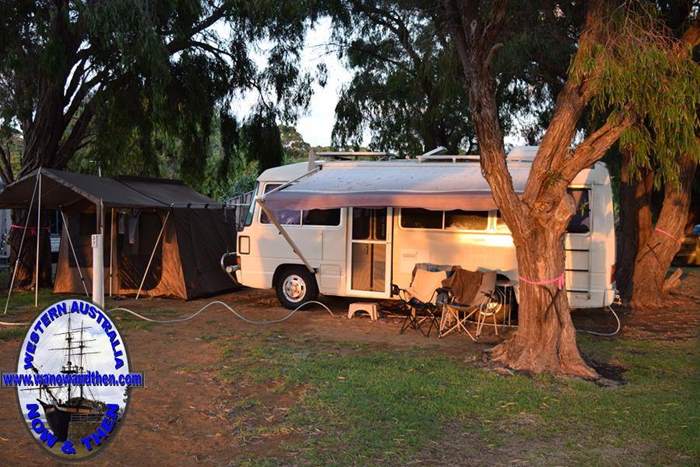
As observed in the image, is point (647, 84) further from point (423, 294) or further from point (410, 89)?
point (410, 89)

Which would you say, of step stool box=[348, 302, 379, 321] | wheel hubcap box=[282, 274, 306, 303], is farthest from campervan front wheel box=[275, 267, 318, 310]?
step stool box=[348, 302, 379, 321]

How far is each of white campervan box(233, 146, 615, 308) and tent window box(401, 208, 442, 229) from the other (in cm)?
2

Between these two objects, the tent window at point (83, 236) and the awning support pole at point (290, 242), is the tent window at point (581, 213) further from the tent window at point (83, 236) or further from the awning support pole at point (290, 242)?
the tent window at point (83, 236)

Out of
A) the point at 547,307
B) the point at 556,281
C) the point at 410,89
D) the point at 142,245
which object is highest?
the point at 410,89

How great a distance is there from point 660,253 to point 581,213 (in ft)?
10.5

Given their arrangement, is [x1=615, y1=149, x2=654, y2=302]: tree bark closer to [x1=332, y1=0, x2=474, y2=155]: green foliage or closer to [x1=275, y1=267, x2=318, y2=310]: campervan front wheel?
[x1=332, y1=0, x2=474, y2=155]: green foliage

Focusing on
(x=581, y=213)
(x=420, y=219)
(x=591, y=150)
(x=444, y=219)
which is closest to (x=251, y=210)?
(x=420, y=219)

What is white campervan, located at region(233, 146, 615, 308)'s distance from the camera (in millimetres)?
9797

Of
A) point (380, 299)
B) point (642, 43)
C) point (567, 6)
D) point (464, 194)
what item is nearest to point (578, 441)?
point (642, 43)

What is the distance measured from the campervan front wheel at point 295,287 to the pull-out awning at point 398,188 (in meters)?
1.61

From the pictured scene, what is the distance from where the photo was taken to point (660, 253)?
12305 mm

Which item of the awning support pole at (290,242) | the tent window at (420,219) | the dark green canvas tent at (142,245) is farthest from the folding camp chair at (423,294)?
the dark green canvas tent at (142,245)

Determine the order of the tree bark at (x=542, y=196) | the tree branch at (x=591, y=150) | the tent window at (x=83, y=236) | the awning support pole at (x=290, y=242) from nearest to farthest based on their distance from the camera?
the tree branch at (x=591, y=150), the tree bark at (x=542, y=196), the awning support pole at (x=290, y=242), the tent window at (x=83, y=236)

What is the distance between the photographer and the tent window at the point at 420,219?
1076 cm
